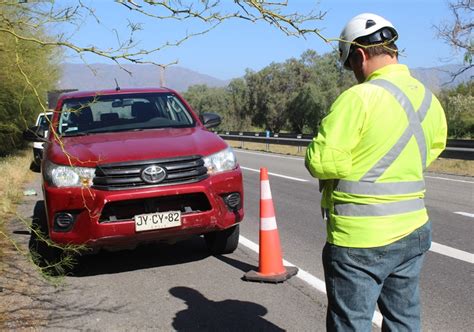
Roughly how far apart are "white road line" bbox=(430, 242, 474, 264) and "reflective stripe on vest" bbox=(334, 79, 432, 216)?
368 cm

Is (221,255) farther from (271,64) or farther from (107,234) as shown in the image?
(271,64)

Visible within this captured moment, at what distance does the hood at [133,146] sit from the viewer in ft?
16.5

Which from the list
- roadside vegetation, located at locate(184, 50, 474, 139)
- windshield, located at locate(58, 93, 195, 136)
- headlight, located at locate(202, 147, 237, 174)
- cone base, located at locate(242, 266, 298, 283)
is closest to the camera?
cone base, located at locate(242, 266, 298, 283)

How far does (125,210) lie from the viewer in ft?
16.5

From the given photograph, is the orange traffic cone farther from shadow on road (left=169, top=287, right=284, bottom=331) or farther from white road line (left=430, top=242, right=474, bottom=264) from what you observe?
white road line (left=430, top=242, right=474, bottom=264)

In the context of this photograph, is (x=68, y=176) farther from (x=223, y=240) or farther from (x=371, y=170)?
(x=371, y=170)

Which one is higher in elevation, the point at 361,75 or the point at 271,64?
the point at 271,64

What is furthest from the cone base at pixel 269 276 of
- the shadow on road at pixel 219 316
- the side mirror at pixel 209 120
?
the side mirror at pixel 209 120

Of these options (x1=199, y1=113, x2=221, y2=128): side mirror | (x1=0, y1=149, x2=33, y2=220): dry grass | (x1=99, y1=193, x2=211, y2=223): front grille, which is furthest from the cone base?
(x1=0, y1=149, x2=33, y2=220): dry grass

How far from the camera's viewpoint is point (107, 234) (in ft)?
16.1

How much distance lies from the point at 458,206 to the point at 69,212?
21.7ft

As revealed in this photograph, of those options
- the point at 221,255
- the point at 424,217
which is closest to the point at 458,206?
the point at 221,255

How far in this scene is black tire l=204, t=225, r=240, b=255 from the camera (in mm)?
5922

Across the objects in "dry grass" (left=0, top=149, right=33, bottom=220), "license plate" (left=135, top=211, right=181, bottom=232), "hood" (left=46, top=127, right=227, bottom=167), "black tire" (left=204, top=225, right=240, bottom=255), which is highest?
"hood" (left=46, top=127, right=227, bottom=167)
